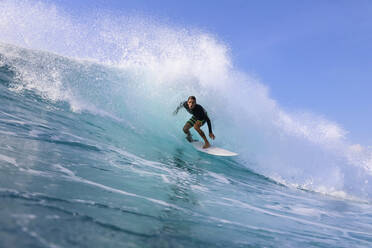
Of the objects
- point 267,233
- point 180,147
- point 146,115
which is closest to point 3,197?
point 267,233

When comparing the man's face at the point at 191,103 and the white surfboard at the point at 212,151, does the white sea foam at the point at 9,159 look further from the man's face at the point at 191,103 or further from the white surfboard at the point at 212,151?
the white surfboard at the point at 212,151

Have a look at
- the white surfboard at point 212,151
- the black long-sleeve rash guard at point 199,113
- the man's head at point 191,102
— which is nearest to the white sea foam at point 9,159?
the man's head at point 191,102

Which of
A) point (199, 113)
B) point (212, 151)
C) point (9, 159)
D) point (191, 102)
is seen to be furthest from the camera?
point (212, 151)

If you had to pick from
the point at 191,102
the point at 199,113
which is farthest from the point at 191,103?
the point at 199,113

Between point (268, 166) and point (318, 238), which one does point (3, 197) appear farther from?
point (268, 166)

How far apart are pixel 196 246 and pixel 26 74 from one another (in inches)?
441

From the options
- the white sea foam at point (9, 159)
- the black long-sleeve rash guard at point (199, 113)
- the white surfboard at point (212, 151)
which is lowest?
the white sea foam at point (9, 159)

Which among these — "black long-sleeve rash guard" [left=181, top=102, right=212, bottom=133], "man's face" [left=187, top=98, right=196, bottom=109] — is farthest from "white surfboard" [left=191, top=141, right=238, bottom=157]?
"man's face" [left=187, top=98, right=196, bottom=109]

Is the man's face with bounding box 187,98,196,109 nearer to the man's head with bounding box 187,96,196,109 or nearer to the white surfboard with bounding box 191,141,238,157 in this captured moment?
the man's head with bounding box 187,96,196,109

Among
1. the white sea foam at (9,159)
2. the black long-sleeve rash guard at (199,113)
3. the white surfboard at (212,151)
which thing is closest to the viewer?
the white sea foam at (9,159)

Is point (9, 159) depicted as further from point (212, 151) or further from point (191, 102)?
point (212, 151)

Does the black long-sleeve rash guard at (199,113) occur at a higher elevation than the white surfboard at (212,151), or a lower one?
higher

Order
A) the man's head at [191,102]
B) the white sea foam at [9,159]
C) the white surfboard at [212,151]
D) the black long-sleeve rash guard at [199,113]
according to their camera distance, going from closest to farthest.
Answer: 1. the white sea foam at [9,159]
2. the man's head at [191,102]
3. the black long-sleeve rash guard at [199,113]
4. the white surfboard at [212,151]

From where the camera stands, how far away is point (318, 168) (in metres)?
12.7
